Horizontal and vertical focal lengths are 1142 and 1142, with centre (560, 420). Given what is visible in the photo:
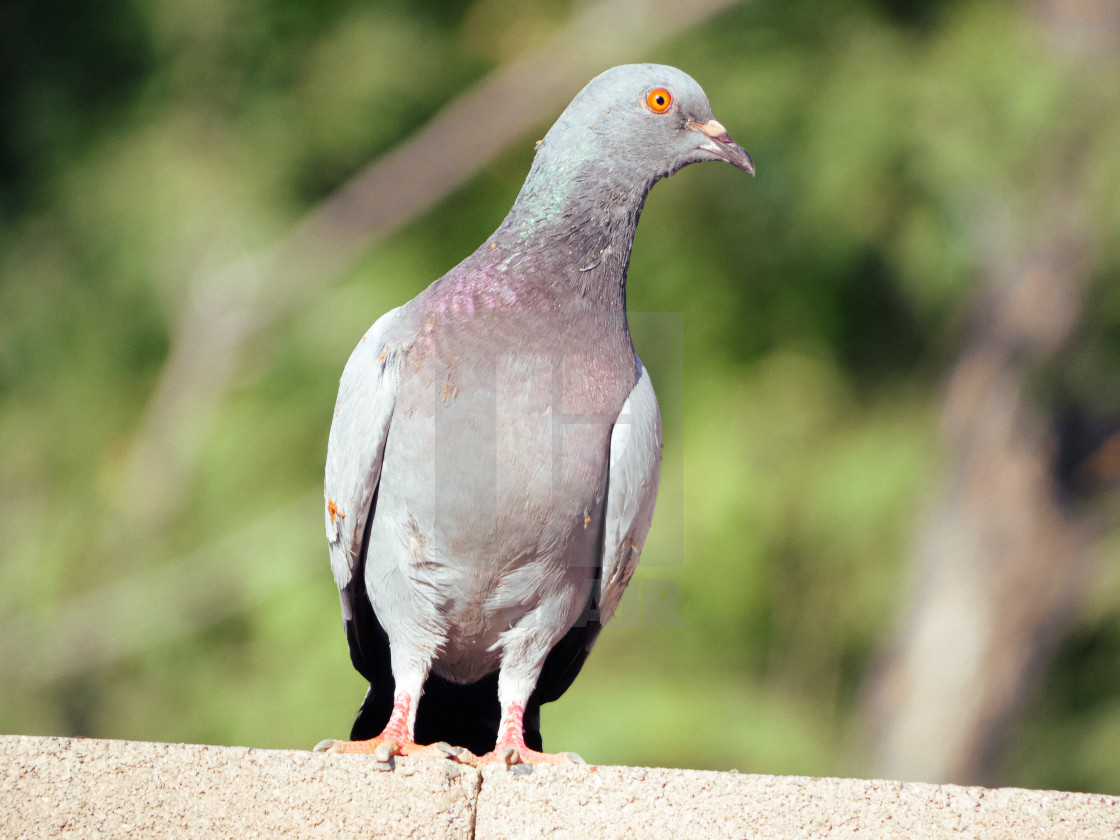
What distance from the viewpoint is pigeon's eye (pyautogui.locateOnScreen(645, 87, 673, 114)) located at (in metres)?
2.94

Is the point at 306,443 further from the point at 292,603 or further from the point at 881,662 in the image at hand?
the point at 881,662

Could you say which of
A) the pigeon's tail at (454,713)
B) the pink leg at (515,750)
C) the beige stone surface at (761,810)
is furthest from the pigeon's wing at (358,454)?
the beige stone surface at (761,810)

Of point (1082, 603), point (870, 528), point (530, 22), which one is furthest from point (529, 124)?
point (1082, 603)

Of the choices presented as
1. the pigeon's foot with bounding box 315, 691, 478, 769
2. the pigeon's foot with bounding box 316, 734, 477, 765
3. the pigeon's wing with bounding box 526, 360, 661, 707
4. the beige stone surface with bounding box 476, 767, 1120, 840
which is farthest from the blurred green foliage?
the beige stone surface with bounding box 476, 767, 1120, 840

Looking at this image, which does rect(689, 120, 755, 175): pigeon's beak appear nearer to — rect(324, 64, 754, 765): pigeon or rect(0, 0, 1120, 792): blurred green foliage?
rect(324, 64, 754, 765): pigeon

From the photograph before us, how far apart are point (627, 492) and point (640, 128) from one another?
0.94 m

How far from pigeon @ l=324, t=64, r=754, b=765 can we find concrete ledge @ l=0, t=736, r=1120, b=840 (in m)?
0.35

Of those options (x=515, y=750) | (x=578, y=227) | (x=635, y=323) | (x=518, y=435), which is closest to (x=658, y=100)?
(x=578, y=227)

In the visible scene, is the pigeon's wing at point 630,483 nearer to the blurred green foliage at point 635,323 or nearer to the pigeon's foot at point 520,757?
the pigeon's foot at point 520,757

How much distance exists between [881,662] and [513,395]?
483cm

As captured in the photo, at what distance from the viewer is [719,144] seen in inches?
118

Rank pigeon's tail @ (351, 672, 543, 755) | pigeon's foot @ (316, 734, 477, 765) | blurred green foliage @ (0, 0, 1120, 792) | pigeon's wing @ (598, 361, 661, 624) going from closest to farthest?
pigeon's foot @ (316, 734, 477, 765)
pigeon's wing @ (598, 361, 661, 624)
pigeon's tail @ (351, 672, 543, 755)
blurred green foliage @ (0, 0, 1120, 792)

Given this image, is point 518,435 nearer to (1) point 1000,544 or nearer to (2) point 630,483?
(2) point 630,483

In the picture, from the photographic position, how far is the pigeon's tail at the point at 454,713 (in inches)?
122
